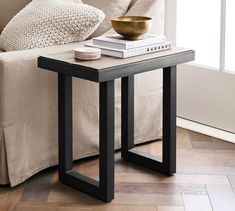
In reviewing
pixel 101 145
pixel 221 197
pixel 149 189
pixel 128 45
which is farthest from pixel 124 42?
pixel 221 197

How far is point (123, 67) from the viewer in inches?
94.7

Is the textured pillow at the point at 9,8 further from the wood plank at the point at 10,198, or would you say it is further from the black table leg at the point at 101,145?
the wood plank at the point at 10,198

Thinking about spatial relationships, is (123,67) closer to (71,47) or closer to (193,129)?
(71,47)

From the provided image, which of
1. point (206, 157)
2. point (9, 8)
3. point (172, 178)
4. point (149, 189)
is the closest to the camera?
point (149, 189)

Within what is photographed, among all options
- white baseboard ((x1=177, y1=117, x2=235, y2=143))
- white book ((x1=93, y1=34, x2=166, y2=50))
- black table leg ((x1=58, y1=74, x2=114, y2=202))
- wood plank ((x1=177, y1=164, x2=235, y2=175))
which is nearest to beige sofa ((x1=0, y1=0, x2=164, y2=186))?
black table leg ((x1=58, y1=74, x2=114, y2=202))

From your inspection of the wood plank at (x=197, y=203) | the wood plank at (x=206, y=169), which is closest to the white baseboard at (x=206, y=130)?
the wood plank at (x=206, y=169)

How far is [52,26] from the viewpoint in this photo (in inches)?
110

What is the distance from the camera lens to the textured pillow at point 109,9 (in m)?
3.08

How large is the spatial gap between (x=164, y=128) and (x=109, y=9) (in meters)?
0.73

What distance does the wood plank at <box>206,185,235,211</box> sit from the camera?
2477 millimetres

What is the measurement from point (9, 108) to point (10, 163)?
0.23m

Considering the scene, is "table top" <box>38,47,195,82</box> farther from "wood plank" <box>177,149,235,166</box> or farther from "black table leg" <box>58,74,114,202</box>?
"wood plank" <box>177,149,235,166</box>

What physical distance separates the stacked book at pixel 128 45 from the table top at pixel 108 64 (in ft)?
0.07

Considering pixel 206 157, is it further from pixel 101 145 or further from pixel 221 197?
pixel 101 145
